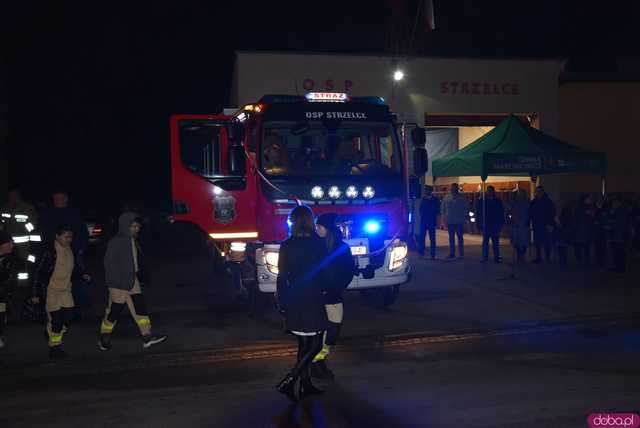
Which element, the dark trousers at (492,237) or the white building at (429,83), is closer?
the dark trousers at (492,237)

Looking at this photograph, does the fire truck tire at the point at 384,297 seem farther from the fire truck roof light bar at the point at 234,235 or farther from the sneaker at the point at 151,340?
the sneaker at the point at 151,340

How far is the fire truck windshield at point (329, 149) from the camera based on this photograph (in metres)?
9.38

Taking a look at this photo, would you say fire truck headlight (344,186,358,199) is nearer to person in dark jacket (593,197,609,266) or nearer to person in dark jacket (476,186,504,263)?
person in dark jacket (476,186,504,263)

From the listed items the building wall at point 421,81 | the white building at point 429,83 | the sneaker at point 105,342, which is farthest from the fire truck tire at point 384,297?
the white building at point 429,83

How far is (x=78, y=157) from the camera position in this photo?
36062 millimetres

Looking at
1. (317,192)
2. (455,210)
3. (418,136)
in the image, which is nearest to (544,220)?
(455,210)

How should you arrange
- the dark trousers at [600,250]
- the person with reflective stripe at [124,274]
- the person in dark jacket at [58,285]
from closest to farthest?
1. the person in dark jacket at [58,285]
2. the person with reflective stripe at [124,274]
3. the dark trousers at [600,250]

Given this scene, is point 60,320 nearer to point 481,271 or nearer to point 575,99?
point 481,271

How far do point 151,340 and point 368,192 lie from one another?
11.6 feet

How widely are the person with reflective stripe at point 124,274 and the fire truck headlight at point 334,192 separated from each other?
2669mm

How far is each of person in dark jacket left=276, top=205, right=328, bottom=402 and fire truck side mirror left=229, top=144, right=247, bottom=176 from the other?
3.51 m

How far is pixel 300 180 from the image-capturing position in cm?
927

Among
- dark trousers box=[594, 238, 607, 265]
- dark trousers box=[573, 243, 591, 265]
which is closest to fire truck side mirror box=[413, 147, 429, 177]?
dark trousers box=[594, 238, 607, 265]

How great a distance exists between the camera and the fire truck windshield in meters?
9.38
